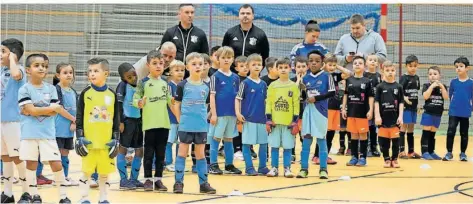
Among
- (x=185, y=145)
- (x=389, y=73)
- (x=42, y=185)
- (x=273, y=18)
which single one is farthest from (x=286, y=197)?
(x=273, y=18)

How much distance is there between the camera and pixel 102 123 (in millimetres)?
7586

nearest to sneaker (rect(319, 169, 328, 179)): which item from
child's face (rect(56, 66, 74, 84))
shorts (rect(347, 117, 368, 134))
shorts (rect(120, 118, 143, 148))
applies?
Result: shorts (rect(347, 117, 368, 134))

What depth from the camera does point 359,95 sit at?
12.0 meters

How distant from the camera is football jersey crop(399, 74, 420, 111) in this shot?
13039mm

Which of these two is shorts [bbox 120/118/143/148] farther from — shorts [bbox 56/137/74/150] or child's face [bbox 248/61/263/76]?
child's face [bbox 248/61/263/76]

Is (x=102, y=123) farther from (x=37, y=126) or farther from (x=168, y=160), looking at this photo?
(x=168, y=160)

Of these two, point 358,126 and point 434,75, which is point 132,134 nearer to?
point 358,126

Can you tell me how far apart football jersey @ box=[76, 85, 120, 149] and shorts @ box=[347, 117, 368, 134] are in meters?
5.09

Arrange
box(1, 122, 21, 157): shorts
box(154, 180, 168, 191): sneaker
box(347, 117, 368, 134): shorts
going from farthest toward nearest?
box(347, 117, 368, 134): shorts
box(154, 180, 168, 191): sneaker
box(1, 122, 21, 157): shorts

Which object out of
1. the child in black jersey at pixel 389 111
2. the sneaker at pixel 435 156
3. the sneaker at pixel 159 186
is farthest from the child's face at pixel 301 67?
the sneaker at pixel 435 156

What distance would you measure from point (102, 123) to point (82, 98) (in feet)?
0.94

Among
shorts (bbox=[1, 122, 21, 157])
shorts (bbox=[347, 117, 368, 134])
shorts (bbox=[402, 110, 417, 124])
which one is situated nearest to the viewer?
shorts (bbox=[1, 122, 21, 157])

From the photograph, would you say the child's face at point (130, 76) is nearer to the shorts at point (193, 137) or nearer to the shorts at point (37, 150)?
the shorts at point (193, 137)

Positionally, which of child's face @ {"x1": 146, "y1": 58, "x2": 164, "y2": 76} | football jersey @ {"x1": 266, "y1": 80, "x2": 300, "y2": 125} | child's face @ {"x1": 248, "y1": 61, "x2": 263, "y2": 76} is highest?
child's face @ {"x1": 248, "y1": 61, "x2": 263, "y2": 76}
